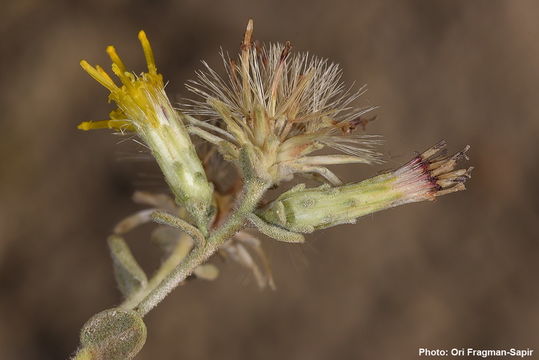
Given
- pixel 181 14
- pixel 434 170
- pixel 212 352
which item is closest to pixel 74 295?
pixel 212 352

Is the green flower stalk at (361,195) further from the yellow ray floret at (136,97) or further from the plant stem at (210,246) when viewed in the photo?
the yellow ray floret at (136,97)

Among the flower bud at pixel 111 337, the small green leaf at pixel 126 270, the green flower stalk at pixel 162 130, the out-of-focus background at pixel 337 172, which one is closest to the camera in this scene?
the flower bud at pixel 111 337

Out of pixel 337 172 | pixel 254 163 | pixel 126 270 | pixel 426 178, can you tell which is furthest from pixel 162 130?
pixel 337 172

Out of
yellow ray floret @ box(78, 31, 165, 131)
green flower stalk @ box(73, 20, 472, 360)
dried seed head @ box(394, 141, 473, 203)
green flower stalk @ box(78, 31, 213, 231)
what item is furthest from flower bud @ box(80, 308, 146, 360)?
dried seed head @ box(394, 141, 473, 203)

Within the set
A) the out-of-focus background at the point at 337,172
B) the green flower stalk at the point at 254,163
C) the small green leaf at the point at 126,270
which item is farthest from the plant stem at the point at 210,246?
the out-of-focus background at the point at 337,172

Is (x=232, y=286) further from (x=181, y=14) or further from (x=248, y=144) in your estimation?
(x=248, y=144)

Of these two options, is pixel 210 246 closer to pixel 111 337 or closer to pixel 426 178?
pixel 111 337
